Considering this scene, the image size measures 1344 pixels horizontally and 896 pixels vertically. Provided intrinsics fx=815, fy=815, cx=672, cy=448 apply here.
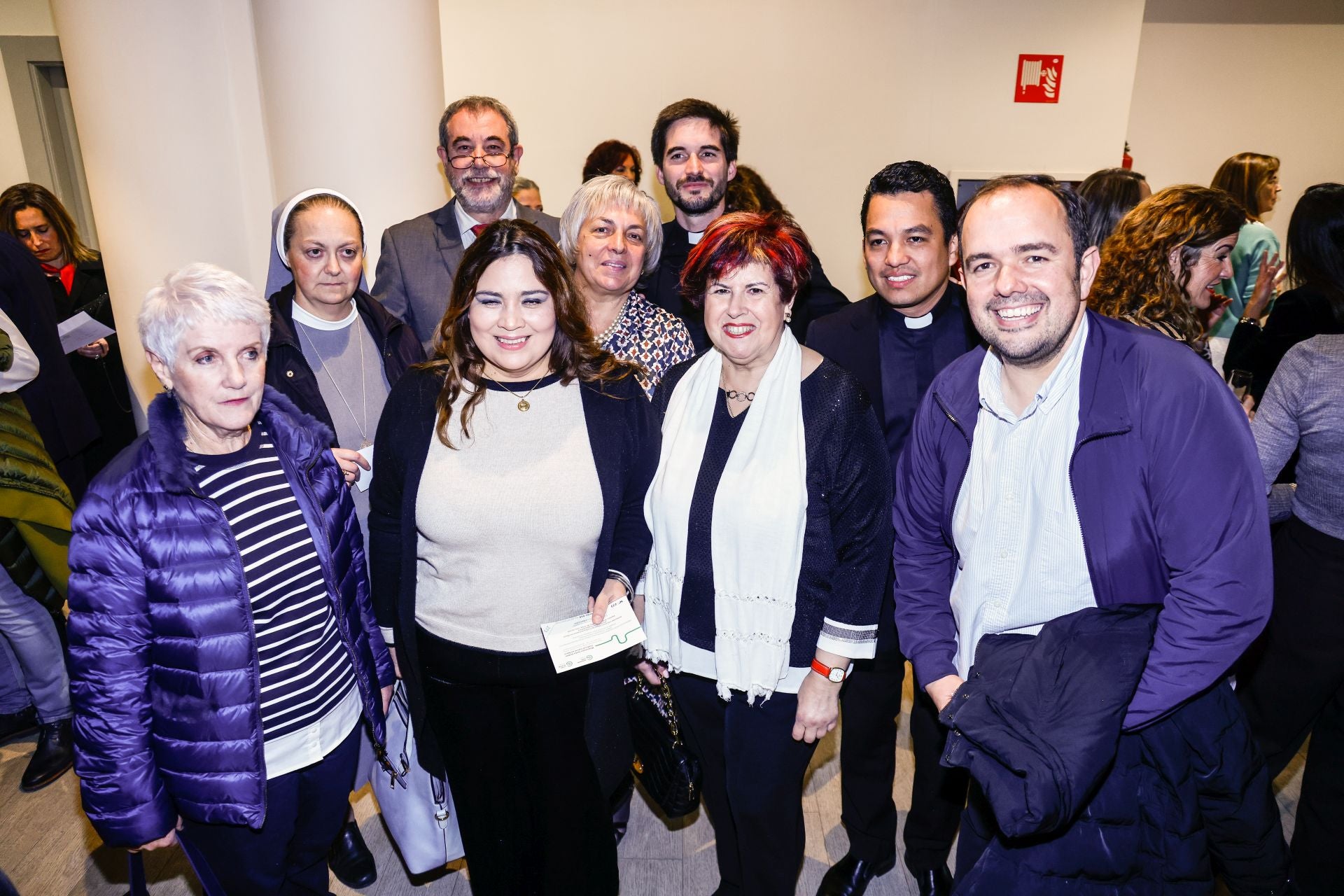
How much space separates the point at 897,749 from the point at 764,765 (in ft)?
5.03

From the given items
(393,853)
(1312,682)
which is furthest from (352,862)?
(1312,682)

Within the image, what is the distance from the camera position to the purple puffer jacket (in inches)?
62.6

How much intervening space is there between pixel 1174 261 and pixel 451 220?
8.11ft

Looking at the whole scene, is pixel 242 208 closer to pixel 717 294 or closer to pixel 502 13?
pixel 502 13

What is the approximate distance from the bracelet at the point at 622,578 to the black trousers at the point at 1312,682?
1902mm

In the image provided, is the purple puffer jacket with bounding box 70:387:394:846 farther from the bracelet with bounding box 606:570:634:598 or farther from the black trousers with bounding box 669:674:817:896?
the black trousers with bounding box 669:674:817:896

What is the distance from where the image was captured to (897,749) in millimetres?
3326

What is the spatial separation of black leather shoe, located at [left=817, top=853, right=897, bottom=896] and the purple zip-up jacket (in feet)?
4.27

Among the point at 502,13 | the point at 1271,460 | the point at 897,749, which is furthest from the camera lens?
the point at 502,13

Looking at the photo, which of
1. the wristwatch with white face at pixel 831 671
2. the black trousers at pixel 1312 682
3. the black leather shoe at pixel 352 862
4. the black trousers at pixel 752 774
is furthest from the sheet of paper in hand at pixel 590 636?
the black trousers at pixel 1312 682

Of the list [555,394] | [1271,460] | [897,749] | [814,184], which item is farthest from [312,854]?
[814,184]

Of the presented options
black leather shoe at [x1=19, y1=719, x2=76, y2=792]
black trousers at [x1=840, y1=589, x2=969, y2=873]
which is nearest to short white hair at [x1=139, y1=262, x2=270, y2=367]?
black trousers at [x1=840, y1=589, x2=969, y2=873]

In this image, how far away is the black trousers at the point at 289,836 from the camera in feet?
5.93

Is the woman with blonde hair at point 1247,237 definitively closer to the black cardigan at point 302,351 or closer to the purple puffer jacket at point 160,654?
the black cardigan at point 302,351
